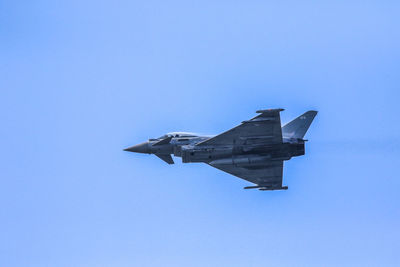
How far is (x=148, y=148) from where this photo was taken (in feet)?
182

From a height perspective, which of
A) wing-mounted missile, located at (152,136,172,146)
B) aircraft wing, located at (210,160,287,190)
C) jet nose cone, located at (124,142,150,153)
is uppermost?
wing-mounted missile, located at (152,136,172,146)

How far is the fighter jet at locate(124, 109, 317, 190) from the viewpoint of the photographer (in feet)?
172

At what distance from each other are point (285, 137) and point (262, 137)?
3.72 metres

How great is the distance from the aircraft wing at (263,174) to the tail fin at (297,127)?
2.32m

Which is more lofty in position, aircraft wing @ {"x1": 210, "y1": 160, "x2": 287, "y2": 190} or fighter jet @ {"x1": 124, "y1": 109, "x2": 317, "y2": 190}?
fighter jet @ {"x1": 124, "y1": 109, "x2": 317, "y2": 190}

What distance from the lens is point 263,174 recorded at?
5809 cm

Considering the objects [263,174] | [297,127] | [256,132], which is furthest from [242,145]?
[297,127]

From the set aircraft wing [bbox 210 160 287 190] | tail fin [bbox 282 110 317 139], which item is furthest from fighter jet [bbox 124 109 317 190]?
aircraft wing [bbox 210 160 287 190]

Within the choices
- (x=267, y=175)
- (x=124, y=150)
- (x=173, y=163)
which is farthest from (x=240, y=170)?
(x=124, y=150)

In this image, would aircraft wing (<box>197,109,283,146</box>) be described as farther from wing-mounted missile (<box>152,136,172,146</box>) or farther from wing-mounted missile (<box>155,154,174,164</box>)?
wing-mounted missile (<box>155,154,174,164</box>)

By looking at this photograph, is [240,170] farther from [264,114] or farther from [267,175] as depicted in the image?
[264,114]

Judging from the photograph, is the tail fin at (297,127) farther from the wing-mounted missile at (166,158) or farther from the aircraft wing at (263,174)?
the wing-mounted missile at (166,158)

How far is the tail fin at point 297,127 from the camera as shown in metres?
56.9

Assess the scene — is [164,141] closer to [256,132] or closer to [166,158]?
[166,158]
